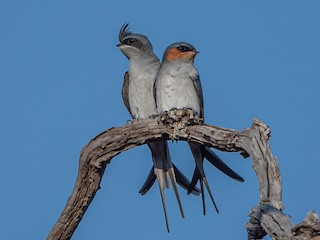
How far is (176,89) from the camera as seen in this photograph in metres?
10.1

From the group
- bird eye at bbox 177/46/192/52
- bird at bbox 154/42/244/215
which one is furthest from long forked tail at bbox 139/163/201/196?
bird eye at bbox 177/46/192/52

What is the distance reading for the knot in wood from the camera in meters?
8.63

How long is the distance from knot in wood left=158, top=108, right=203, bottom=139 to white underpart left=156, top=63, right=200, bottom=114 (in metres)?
1.29

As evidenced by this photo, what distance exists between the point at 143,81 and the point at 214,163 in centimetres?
177

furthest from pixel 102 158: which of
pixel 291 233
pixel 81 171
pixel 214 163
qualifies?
pixel 291 233

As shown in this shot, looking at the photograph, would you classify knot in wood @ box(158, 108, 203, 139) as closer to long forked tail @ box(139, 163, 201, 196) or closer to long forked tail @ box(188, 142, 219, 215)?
long forked tail @ box(188, 142, 219, 215)

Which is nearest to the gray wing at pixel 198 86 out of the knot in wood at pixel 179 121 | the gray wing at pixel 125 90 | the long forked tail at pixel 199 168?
the long forked tail at pixel 199 168

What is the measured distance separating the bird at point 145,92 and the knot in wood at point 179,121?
157 centimetres

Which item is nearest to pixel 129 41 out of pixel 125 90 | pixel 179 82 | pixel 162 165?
pixel 125 90

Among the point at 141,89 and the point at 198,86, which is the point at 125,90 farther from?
the point at 198,86

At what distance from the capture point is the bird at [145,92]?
10.4m

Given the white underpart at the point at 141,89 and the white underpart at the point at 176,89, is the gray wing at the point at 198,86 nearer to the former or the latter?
the white underpart at the point at 176,89

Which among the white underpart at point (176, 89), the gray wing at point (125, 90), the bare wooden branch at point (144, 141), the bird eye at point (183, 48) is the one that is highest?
the bird eye at point (183, 48)

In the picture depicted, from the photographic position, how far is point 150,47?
11.0 metres
